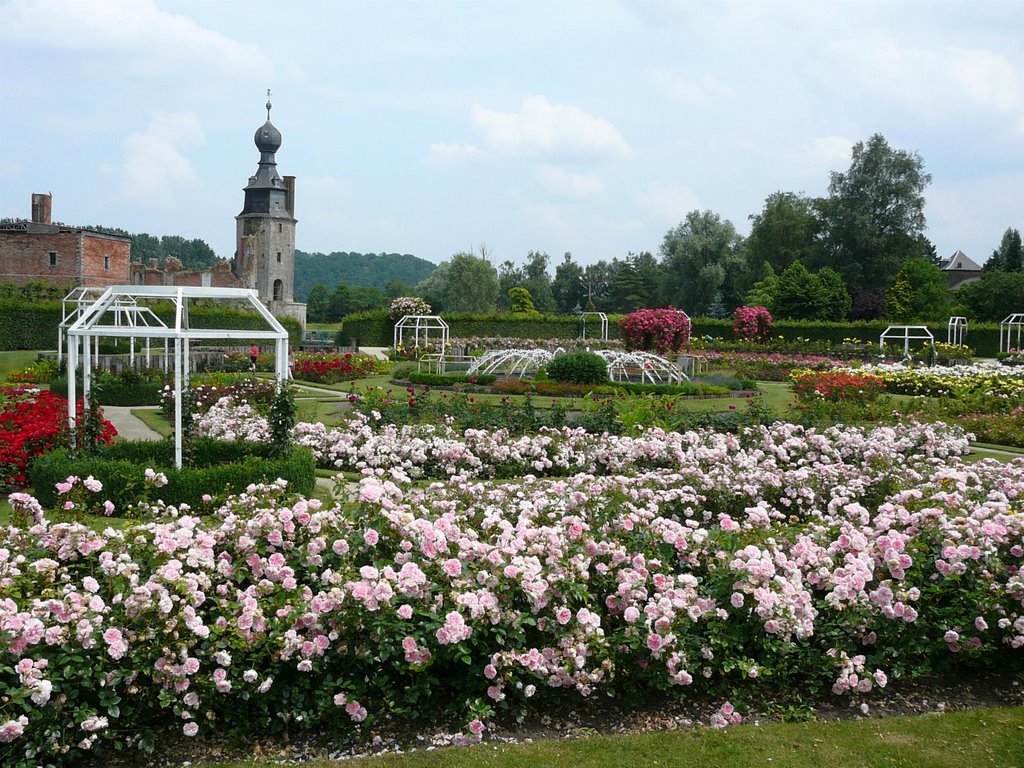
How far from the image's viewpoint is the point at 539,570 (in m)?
3.94

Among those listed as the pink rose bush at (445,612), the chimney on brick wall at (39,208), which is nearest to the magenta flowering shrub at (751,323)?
the pink rose bush at (445,612)

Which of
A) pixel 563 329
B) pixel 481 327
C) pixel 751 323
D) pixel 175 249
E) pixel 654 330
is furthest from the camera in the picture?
pixel 175 249

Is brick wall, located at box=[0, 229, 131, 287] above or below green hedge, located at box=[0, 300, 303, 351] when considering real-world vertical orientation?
above

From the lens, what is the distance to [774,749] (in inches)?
138

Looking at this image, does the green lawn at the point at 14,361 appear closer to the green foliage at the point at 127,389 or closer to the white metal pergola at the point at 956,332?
the green foliage at the point at 127,389

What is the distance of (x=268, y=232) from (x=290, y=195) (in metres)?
3.49

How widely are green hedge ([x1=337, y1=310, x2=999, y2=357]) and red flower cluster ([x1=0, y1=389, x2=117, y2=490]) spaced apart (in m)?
27.8

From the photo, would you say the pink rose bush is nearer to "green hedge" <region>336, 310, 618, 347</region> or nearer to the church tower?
"green hedge" <region>336, 310, 618, 347</region>

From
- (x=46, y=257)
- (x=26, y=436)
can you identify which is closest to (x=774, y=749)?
(x=26, y=436)

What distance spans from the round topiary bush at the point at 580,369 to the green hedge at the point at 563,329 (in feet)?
58.9

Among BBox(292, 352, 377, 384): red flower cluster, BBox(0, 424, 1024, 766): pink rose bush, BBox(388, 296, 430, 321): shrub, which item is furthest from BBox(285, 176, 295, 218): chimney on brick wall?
BBox(0, 424, 1024, 766): pink rose bush

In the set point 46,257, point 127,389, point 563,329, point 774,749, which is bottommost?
point 774,749

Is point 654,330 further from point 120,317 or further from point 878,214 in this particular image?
point 878,214

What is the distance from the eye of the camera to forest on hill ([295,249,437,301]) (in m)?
89.4
